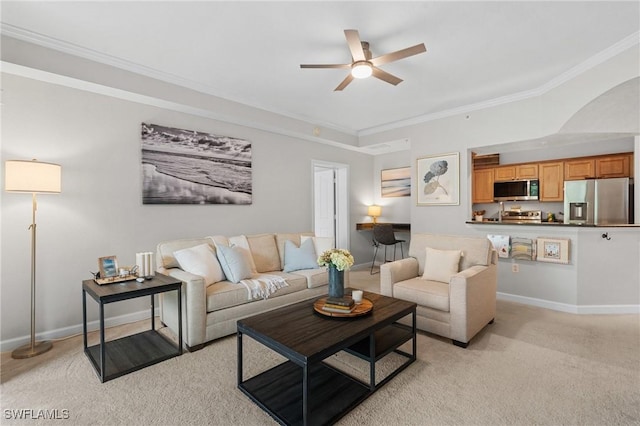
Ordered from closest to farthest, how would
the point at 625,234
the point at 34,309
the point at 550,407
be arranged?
1. the point at 550,407
2. the point at 34,309
3. the point at 625,234

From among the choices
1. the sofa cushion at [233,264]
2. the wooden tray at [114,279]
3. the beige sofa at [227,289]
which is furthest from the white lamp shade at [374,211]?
the wooden tray at [114,279]

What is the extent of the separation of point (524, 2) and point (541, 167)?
15.4 feet

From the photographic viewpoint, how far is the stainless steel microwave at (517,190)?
595cm

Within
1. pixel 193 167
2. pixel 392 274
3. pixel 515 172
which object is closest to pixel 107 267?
pixel 193 167

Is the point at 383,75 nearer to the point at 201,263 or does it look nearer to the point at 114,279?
the point at 201,263

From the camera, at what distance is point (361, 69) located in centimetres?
268

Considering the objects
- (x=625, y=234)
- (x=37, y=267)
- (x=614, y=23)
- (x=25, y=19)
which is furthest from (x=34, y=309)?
(x=625, y=234)

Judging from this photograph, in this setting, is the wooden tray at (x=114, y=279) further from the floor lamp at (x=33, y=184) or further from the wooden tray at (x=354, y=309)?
the wooden tray at (x=354, y=309)

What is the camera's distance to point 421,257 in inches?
138

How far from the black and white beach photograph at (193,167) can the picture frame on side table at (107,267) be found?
883 mm

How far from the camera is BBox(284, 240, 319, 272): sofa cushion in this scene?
12.1ft

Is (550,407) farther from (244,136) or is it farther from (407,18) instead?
(244,136)

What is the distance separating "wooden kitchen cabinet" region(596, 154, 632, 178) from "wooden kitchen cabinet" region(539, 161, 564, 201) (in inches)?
20.7

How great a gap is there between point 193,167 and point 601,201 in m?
6.32
